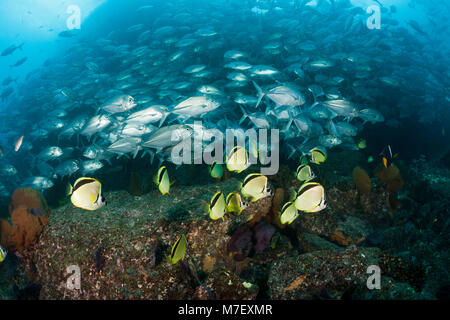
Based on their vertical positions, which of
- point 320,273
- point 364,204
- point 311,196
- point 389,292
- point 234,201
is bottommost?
point 364,204

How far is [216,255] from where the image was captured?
3.64 meters

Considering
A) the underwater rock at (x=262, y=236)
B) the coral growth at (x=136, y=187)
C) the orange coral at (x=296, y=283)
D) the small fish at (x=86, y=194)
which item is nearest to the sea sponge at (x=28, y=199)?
the coral growth at (x=136, y=187)

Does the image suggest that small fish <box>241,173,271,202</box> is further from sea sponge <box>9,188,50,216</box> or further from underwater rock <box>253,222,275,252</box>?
sea sponge <box>9,188,50,216</box>

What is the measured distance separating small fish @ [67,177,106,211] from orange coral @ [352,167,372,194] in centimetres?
532

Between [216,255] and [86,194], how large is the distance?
7.09 feet

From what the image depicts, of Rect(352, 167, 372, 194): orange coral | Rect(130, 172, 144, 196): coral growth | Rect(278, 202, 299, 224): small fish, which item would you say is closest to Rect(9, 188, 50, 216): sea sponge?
Rect(130, 172, 144, 196): coral growth

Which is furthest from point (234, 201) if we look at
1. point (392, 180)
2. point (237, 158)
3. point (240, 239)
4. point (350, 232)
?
point (392, 180)

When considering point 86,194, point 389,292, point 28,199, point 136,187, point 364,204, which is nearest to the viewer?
point 86,194

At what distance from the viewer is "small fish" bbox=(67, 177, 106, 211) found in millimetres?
2273

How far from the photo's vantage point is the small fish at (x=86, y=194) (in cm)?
227

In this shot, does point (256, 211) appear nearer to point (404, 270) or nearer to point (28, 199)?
point (404, 270)

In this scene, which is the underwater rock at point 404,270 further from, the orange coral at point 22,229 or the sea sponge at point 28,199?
the sea sponge at point 28,199

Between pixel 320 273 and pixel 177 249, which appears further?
pixel 320 273
